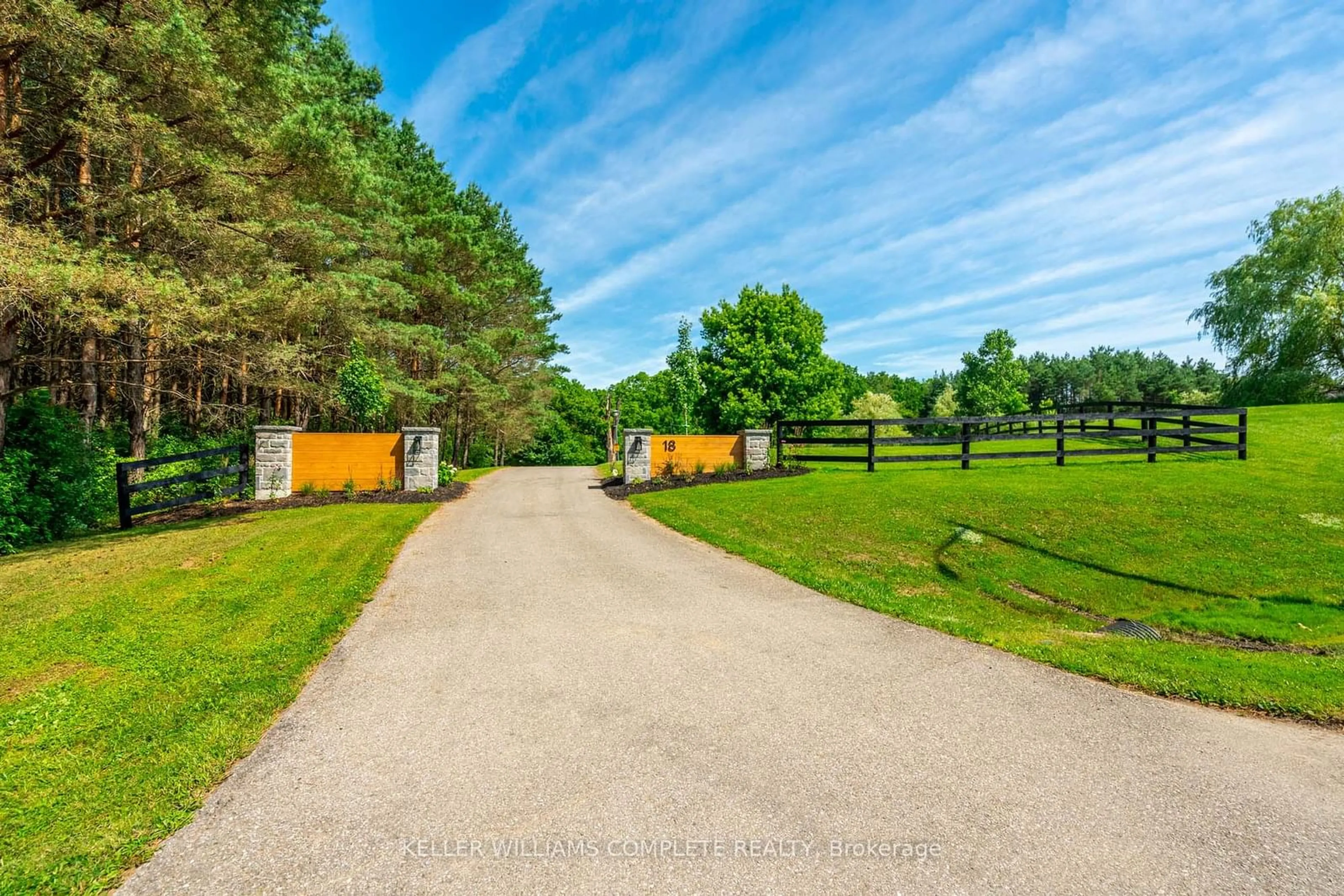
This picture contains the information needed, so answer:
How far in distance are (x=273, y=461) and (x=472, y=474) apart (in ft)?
30.5

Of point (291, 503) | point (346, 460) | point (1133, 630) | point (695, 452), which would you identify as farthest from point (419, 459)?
point (1133, 630)

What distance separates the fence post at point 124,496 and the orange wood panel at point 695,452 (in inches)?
476

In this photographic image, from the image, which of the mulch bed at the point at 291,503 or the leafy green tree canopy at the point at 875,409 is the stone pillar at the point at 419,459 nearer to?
the mulch bed at the point at 291,503

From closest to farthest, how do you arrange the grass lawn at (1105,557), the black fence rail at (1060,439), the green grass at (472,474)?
the grass lawn at (1105,557)
the black fence rail at (1060,439)
the green grass at (472,474)

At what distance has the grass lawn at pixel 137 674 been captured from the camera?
2.47m

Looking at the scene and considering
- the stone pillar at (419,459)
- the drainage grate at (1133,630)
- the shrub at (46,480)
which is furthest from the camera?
the stone pillar at (419,459)

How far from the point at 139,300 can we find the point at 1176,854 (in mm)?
13912

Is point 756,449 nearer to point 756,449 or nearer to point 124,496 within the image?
point 756,449

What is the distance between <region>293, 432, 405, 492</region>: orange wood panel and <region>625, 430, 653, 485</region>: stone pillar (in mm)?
6512

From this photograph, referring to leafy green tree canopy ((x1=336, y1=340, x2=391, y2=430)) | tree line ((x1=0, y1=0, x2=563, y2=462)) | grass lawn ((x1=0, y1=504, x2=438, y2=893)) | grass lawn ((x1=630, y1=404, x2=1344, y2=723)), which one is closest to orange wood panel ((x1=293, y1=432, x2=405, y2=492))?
tree line ((x1=0, y1=0, x2=563, y2=462))

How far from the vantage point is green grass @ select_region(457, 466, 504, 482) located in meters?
20.0

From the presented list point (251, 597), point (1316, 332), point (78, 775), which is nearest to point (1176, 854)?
point (78, 775)

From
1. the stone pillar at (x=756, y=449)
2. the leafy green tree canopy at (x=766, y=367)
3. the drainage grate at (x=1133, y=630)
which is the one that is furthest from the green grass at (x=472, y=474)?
the drainage grate at (x=1133, y=630)

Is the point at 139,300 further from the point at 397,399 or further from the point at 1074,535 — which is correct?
the point at 1074,535
